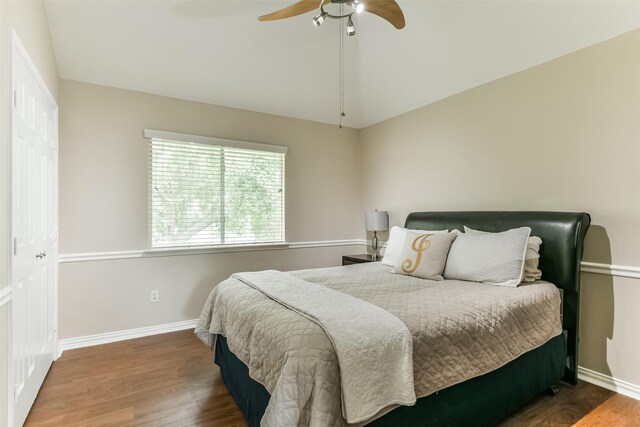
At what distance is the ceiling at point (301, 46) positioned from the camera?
252cm

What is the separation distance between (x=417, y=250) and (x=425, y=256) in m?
0.09

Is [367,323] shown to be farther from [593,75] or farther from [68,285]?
[68,285]

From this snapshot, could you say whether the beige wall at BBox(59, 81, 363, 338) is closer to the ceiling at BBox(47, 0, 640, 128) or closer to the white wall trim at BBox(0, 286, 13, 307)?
the ceiling at BBox(47, 0, 640, 128)

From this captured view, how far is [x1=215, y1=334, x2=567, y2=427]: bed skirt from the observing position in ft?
5.13

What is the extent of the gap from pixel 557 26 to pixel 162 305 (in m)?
4.16

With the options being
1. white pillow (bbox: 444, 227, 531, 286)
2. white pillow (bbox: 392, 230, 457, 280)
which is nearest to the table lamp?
white pillow (bbox: 392, 230, 457, 280)

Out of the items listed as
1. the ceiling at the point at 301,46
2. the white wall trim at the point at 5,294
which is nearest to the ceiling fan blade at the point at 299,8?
the ceiling at the point at 301,46

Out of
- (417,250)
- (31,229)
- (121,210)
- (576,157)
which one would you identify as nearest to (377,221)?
(417,250)

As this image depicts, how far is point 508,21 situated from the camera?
258 cm

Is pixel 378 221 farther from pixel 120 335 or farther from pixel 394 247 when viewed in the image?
pixel 120 335

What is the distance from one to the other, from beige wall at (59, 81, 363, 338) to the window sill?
0.05 metres

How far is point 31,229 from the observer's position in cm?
209

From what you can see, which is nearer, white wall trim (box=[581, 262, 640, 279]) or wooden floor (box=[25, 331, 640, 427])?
wooden floor (box=[25, 331, 640, 427])

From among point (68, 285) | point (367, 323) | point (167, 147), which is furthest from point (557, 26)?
point (68, 285)
